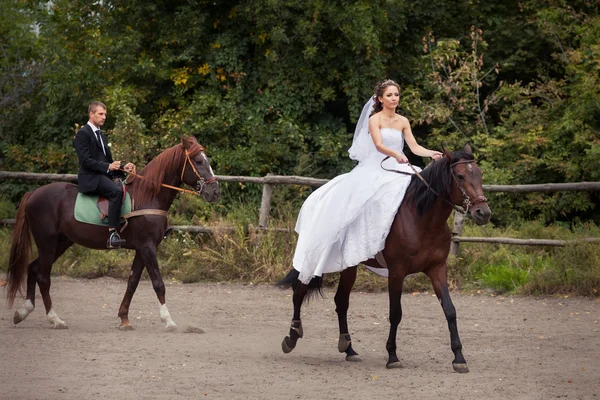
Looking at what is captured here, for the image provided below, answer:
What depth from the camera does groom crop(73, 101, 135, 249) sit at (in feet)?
31.0

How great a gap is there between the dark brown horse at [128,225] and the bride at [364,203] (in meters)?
1.70

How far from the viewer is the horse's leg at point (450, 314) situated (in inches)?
289

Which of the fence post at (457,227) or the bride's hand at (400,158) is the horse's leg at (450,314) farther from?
the fence post at (457,227)

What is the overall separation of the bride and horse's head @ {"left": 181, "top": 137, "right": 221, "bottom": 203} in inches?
55.6

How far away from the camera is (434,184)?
25.1 feet

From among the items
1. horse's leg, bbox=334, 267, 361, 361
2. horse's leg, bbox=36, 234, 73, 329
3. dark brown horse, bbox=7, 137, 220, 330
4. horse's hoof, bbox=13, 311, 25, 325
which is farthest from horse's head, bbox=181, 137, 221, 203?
horse's hoof, bbox=13, 311, 25, 325

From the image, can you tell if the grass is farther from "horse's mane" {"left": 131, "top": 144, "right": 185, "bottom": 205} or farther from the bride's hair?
the bride's hair

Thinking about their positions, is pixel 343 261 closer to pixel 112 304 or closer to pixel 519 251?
pixel 112 304

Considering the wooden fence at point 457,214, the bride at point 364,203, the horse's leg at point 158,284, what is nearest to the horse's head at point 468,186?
the bride at point 364,203

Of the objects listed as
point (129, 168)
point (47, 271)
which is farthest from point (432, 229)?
point (47, 271)

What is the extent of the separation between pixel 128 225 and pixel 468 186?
3952 millimetres

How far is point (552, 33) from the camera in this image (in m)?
16.6

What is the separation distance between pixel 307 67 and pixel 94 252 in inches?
225

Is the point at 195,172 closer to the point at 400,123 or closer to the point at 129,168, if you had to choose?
the point at 129,168
